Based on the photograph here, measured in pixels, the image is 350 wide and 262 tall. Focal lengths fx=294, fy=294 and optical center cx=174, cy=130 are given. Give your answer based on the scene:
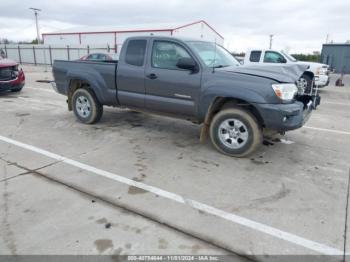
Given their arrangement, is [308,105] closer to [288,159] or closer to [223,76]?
[288,159]

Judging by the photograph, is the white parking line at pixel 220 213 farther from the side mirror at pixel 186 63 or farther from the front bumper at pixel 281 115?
the side mirror at pixel 186 63

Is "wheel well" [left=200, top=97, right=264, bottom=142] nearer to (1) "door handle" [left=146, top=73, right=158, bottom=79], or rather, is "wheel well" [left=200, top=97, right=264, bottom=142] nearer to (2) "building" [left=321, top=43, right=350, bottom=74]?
(1) "door handle" [left=146, top=73, right=158, bottom=79]

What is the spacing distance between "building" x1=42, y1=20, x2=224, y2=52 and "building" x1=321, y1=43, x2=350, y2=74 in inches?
433

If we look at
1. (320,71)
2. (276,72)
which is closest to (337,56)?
(320,71)

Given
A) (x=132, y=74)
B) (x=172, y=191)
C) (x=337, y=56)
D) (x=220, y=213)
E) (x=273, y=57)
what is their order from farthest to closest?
(x=337, y=56) → (x=273, y=57) → (x=132, y=74) → (x=172, y=191) → (x=220, y=213)

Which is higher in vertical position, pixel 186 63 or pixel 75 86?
pixel 186 63

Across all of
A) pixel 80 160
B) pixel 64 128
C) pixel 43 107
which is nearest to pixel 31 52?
pixel 43 107

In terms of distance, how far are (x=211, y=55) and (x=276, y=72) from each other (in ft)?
4.10

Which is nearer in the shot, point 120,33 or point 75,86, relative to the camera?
point 75,86

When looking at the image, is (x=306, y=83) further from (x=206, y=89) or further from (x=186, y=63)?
(x=186, y=63)

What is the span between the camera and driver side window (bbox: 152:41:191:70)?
510 centimetres

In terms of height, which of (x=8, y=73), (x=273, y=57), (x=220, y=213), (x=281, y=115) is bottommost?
(x=220, y=213)

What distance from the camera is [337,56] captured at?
2684 cm

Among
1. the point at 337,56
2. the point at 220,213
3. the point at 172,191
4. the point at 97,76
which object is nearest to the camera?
the point at 220,213
